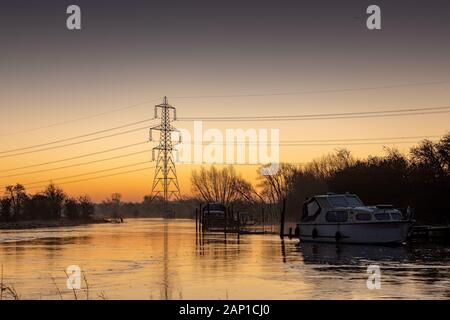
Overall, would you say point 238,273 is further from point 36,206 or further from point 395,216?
point 36,206

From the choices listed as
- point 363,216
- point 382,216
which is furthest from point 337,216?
point 382,216

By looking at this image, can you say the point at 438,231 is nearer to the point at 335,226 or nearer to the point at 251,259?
the point at 335,226

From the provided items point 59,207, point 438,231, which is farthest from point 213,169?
point 438,231

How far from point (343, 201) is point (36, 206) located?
128195 millimetres

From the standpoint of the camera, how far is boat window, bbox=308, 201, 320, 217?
55100 millimetres

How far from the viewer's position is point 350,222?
5106 cm

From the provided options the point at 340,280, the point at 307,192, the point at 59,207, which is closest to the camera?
the point at 340,280

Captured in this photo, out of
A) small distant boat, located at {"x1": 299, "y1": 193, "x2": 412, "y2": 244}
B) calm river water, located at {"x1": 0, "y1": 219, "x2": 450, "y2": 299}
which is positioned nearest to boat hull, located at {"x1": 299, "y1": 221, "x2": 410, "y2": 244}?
small distant boat, located at {"x1": 299, "y1": 193, "x2": 412, "y2": 244}

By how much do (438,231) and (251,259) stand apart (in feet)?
71.8

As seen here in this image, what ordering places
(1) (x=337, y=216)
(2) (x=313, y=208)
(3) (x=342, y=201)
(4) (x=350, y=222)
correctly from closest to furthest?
1. (4) (x=350, y=222)
2. (1) (x=337, y=216)
3. (3) (x=342, y=201)
4. (2) (x=313, y=208)
